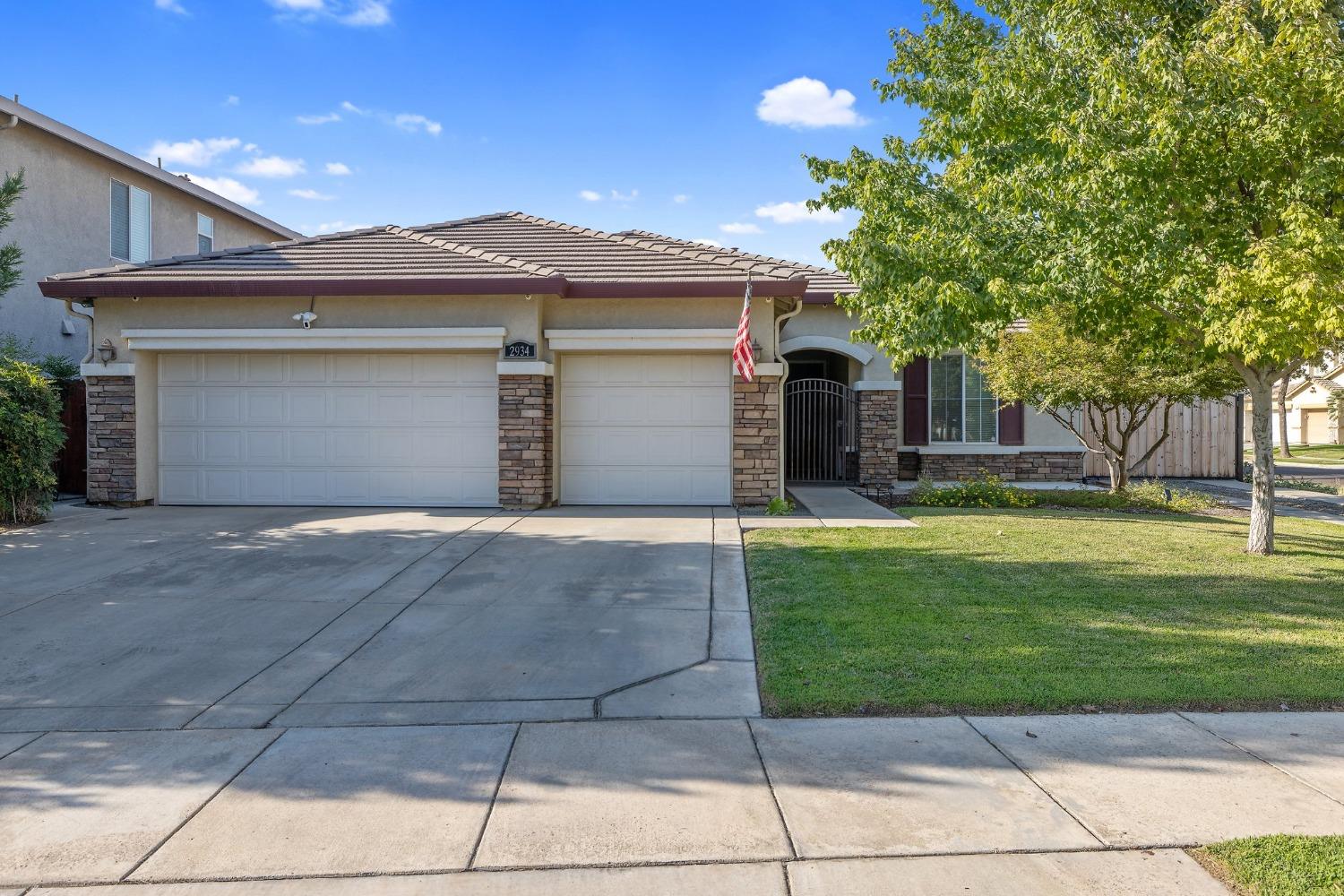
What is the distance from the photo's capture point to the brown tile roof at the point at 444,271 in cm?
1200

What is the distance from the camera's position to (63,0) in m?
13.5

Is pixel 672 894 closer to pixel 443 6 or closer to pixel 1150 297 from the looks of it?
pixel 1150 297

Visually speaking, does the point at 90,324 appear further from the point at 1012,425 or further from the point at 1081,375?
the point at 1012,425

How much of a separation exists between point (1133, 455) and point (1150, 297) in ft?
42.5

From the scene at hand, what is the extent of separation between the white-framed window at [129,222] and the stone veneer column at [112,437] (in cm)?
652

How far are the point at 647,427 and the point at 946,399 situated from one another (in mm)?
7754

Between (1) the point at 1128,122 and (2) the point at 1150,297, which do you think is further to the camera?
(2) the point at 1150,297

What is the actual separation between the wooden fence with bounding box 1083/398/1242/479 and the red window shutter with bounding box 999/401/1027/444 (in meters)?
3.47

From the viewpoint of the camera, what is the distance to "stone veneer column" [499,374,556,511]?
1212cm

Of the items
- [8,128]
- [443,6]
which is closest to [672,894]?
[443,6]

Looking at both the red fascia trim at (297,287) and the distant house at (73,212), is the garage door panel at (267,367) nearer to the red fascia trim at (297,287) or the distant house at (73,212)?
the red fascia trim at (297,287)

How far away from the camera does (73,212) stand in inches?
653

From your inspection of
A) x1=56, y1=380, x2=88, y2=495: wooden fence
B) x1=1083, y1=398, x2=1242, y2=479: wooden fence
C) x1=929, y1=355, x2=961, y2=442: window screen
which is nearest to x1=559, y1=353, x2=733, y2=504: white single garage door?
x1=929, y1=355, x2=961, y2=442: window screen

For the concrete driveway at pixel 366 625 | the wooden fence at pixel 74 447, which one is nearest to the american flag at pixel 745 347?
the concrete driveway at pixel 366 625
